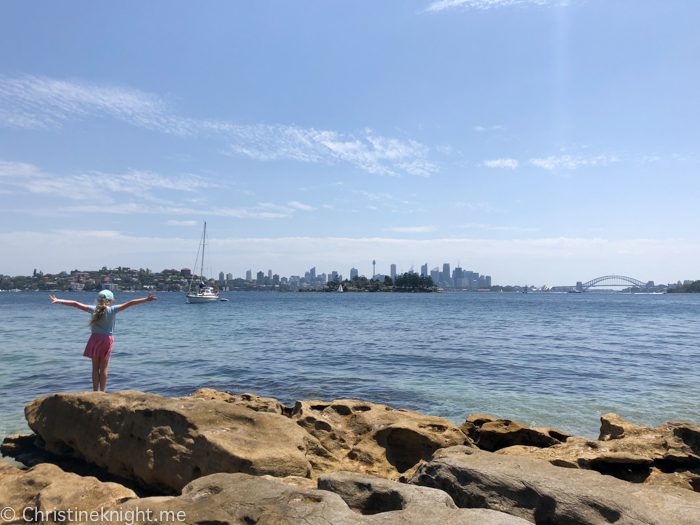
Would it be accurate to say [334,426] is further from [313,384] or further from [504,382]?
[504,382]

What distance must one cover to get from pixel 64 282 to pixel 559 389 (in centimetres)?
18686

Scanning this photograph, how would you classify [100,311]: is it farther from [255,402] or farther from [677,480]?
[677,480]

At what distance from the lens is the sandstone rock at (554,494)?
124 inches

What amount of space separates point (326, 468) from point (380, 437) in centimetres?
110

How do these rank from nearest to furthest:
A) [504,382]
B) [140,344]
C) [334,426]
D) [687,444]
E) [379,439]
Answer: [687,444], [379,439], [334,426], [504,382], [140,344]

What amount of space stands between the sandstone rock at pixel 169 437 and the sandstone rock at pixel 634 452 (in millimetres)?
3058

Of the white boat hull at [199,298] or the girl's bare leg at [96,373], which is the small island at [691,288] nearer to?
the white boat hull at [199,298]

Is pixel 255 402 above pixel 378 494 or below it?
below

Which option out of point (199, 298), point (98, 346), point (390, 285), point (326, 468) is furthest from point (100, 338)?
point (390, 285)

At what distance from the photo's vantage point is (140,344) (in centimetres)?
2030

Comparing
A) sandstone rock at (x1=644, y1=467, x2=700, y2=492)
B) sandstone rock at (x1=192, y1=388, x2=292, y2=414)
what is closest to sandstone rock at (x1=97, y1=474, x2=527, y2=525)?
sandstone rock at (x1=644, y1=467, x2=700, y2=492)

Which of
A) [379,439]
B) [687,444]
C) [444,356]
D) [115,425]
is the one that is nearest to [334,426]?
[379,439]

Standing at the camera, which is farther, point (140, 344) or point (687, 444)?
point (140, 344)

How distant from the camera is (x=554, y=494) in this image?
3.40 m
